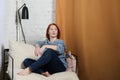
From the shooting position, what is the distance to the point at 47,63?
2.79 meters

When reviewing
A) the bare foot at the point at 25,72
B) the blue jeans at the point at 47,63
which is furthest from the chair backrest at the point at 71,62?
the bare foot at the point at 25,72

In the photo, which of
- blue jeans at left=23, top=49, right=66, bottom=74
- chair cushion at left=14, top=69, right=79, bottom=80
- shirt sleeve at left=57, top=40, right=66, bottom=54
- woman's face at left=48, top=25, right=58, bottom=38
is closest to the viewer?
chair cushion at left=14, top=69, right=79, bottom=80

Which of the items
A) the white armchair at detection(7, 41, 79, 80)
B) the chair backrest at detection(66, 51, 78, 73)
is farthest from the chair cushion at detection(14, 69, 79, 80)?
the chair backrest at detection(66, 51, 78, 73)

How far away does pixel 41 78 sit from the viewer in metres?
2.62

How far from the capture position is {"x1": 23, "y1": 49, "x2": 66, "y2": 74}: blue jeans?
273 centimetres

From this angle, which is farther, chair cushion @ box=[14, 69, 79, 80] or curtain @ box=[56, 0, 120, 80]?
curtain @ box=[56, 0, 120, 80]

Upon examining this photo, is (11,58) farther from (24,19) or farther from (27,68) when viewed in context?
(24,19)

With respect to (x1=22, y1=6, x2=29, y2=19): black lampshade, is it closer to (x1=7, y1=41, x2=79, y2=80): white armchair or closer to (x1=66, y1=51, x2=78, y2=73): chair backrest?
(x1=7, y1=41, x2=79, y2=80): white armchair

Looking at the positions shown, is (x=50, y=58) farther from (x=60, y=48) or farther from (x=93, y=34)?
(x=93, y=34)

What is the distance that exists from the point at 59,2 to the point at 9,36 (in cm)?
101

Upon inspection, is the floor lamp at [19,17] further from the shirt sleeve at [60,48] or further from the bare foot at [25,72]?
the bare foot at [25,72]

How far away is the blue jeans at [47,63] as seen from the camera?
2.73 metres

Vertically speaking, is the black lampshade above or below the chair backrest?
above

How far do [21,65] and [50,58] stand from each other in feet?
1.51
